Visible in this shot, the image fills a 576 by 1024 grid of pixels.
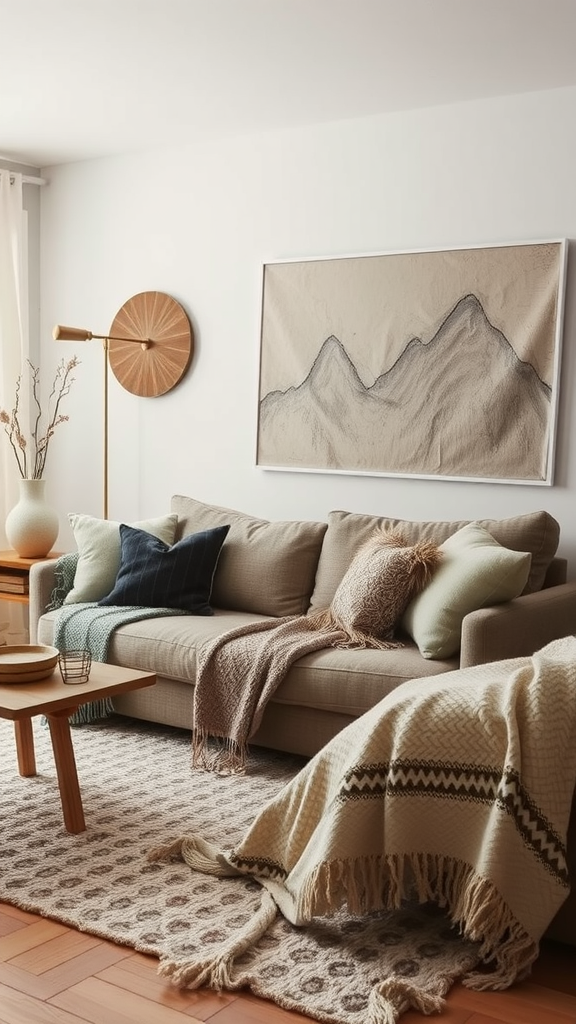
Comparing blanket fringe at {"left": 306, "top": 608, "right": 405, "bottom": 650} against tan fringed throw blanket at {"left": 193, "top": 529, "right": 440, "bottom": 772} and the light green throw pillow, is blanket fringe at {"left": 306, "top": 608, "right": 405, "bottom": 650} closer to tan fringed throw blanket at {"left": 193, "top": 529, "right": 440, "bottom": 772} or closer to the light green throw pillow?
tan fringed throw blanket at {"left": 193, "top": 529, "right": 440, "bottom": 772}

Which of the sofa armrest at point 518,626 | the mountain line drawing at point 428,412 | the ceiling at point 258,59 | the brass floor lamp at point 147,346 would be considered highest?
the ceiling at point 258,59

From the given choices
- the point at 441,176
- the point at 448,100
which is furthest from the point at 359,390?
the point at 448,100

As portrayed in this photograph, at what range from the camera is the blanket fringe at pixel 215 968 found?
2.15 metres

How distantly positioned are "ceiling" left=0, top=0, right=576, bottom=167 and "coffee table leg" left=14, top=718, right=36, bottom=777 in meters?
2.33

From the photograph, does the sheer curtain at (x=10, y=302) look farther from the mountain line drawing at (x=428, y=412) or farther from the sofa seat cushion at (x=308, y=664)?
the sofa seat cushion at (x=308, y=664)

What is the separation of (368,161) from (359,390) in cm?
98

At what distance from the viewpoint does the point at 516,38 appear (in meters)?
3.59

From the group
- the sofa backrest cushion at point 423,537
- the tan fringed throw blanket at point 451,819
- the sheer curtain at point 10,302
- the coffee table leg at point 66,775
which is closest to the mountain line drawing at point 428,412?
the sofa backrest cushion at point 423,537

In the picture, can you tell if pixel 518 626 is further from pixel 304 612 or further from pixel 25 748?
pixel 25 748

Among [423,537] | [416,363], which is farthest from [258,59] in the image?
[423,537]

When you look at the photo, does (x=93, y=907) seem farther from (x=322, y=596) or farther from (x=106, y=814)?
(x=322, y=596)

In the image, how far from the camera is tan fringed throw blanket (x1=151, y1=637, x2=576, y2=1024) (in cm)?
221

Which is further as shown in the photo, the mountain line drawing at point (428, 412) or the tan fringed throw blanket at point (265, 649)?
the mountain line drawing at point (428, 412)

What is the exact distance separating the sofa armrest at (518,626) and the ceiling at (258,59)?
1875 mm
